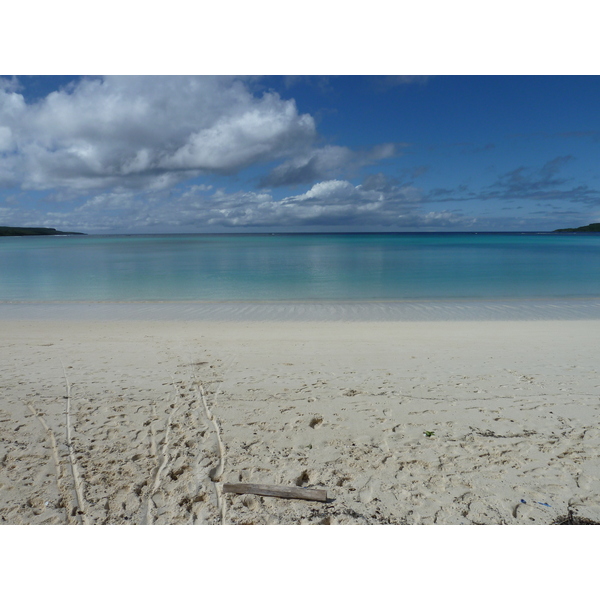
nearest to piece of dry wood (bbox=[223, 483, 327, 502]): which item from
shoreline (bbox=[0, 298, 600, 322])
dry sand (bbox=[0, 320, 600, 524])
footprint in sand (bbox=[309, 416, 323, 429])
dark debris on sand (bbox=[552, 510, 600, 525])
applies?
dry sand (bbox=[0, 320, 600, 524])

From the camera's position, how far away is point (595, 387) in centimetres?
651

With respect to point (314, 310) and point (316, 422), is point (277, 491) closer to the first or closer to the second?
point (316, 422)

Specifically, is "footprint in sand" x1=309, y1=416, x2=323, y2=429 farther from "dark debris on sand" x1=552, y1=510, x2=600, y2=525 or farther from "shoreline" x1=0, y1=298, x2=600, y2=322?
"shoreline" x1=0, y1=298, x2=600, y2=322

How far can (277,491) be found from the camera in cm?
399

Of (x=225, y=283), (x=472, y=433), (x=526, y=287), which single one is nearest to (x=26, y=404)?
(x=472, y=433)

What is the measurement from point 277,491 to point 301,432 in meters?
1.22

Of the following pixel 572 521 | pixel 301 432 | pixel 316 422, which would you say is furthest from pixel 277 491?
pixel 572 521

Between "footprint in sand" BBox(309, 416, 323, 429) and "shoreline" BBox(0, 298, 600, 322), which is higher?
"footprint in sand" BBox(309, 416, 323, 429)

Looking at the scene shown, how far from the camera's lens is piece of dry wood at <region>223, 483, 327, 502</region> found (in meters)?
3.92

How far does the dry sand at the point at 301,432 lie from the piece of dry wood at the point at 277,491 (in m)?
0.08

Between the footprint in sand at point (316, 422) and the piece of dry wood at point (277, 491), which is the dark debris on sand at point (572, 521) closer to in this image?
the piece of dry wood at point (277, 491)

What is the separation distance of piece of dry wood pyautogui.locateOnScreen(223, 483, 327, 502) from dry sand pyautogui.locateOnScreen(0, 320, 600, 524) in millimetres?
82

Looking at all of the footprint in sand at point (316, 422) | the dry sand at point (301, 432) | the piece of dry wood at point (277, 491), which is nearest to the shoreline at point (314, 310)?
the dry sand at point (301, 432)

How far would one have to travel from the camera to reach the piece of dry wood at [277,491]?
3922 millimetres
